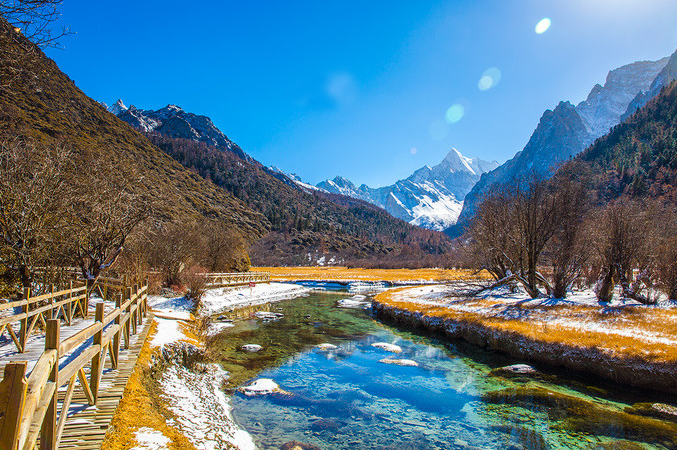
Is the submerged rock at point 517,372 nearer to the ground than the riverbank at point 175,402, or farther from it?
nearer to the ground

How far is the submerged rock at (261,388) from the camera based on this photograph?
32.1 ft

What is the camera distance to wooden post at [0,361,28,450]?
7.52 feet

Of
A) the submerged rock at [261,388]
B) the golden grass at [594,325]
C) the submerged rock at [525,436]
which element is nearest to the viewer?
the submerged rock at [525,436]

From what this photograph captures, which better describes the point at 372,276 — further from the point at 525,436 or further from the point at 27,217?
the point at 27,217

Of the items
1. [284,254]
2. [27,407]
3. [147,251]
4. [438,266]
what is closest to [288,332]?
[147,251]

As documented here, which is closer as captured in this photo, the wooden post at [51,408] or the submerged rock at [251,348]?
the wooden post at [51,408]

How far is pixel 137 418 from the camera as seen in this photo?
5555 millimetres

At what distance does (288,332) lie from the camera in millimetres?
18688

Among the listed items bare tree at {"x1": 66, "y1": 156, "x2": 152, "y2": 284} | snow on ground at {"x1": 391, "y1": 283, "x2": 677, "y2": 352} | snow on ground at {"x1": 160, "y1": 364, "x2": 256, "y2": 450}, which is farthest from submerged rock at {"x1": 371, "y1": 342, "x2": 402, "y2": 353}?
bare tree at {"x1": 66, "y1": 156, "x2": 152, "y2": 284}

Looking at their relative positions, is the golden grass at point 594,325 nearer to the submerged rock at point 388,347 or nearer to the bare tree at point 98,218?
the submerged rock at point 388,347

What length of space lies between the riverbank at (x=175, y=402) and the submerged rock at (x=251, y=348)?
Answer: 202 cm

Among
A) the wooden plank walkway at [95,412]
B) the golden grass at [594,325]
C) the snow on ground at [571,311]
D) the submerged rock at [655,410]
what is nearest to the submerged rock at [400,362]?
the golden grass at [594,325]

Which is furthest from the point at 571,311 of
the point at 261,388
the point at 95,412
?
the point at 95,412

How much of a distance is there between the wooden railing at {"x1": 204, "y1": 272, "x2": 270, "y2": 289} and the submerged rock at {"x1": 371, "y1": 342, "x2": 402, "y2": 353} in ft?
53.8
